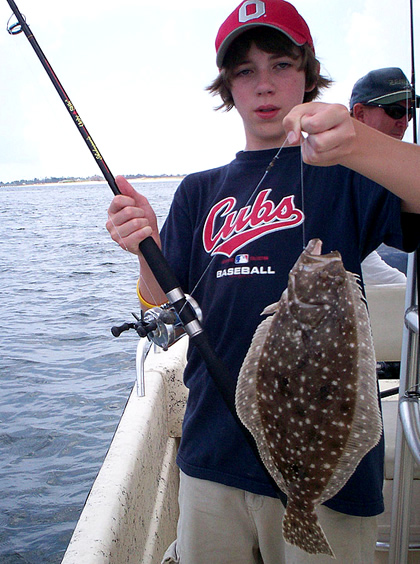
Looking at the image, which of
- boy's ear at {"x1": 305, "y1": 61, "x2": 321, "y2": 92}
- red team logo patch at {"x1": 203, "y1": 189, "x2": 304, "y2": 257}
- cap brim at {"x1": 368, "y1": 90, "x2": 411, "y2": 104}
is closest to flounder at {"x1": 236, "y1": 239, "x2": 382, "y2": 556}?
red team logo patch at {"x1": 203, "y1": 189, "x2": 304, "y2": 257}

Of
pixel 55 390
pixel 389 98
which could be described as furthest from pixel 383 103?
pixel 55 390

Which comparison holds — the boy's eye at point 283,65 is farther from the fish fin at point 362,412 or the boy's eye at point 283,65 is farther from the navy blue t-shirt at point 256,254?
the fish fin at point 362,412

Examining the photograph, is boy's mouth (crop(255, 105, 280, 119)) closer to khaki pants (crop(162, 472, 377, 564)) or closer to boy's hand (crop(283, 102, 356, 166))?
boy's hand (crop(283, 102, 356, 166))

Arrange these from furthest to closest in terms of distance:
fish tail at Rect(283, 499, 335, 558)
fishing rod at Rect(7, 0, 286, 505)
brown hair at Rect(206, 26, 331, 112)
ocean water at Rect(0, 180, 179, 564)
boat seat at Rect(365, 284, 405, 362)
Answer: ocean water at Rect(0, 180, 179, 564)
boat seat at Rect(365, 284, 405, 362)
brown hair at Rect(206, 26, 331, 112)
fishing rod at Rect(7, 0, 286, 505)
fish tail at Rect(283, 499, 335, 558)

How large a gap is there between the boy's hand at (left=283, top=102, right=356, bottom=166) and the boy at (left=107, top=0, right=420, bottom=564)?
0.36 m

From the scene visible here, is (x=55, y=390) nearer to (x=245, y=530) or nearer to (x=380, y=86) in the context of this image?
(x=380, y=86)

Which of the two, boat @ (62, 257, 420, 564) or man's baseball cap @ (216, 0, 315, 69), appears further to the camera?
boat @ (62, 257, 420, 564)

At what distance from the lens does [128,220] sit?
1707mm

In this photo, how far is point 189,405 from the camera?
6.07 ft

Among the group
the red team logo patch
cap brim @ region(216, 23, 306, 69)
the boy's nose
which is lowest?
the red team logo patch

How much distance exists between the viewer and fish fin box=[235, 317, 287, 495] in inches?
50.3

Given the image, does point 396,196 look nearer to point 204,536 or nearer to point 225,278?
point 225,278

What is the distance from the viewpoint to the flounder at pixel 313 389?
1197 mm

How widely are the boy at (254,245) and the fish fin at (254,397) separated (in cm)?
25
